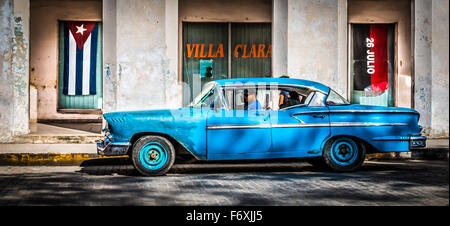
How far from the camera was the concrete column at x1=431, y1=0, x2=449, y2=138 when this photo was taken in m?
13.4

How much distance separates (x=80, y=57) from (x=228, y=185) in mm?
9455

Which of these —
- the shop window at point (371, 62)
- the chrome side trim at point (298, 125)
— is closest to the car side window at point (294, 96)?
the chrome side trim at point (298, 125)

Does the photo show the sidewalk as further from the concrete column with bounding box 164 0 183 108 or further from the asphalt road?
the concrete column with bounding box 164 0 183 108

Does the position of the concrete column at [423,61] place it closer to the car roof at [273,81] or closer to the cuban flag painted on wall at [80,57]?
the car roof at [273,81]

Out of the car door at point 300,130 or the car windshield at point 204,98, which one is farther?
the car windshield at point 204,98

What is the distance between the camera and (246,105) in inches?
337

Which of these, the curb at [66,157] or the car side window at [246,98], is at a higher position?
the car side window at [246,98]

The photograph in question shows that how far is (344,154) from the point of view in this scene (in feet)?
28.5

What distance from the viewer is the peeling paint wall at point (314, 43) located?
13.1 m

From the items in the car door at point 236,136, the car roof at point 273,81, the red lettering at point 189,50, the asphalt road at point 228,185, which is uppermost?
the red lettering at point 189,50

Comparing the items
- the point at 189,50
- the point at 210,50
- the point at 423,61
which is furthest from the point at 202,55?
the point at 423,61

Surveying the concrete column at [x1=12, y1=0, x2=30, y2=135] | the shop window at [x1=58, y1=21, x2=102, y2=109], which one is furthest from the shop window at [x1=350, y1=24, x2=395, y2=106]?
the concrete column at [x1=12, y1=0, x2=30, y2=135]

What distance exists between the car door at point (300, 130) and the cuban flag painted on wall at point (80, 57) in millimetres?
8440

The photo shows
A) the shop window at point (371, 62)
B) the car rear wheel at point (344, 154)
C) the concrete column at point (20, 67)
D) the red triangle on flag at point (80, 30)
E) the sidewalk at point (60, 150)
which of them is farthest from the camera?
the red triangle on flag at point (80, 30)
